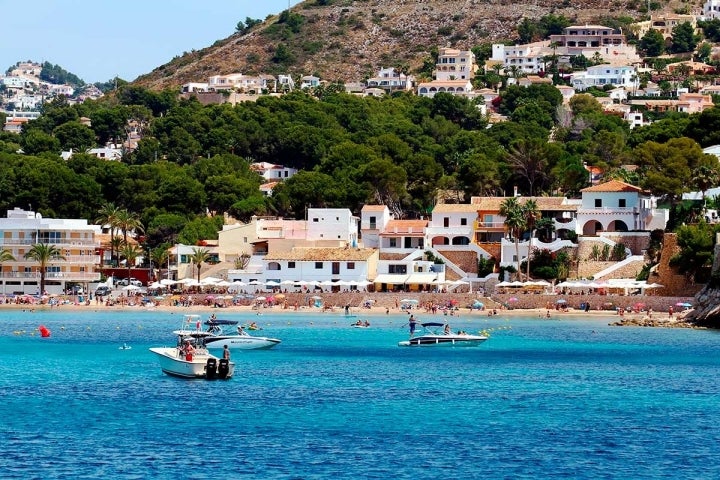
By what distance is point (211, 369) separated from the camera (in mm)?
50031

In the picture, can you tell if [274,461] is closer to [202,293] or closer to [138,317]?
[138,317]

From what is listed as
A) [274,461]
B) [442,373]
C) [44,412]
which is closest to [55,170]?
[442,373]

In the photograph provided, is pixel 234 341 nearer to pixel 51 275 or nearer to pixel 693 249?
pixel 693 249

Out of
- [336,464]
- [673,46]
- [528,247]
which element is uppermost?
[673,46]

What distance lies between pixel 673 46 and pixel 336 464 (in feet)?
547

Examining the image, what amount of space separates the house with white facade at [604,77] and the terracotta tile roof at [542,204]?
267ft

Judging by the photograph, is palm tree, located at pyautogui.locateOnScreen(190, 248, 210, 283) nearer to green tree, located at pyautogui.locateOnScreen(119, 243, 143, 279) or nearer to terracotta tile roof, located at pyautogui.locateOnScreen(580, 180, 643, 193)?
green tree, located at pyautogui.locateOnScreen(119, 243, 143, 279)

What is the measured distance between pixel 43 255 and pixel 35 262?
9.91ft

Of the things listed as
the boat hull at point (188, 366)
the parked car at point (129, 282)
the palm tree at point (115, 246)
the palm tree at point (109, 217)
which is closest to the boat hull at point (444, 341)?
the boat hull at point (188, 366)

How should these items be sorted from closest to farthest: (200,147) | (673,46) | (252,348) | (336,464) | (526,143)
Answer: (336,464) → (252,348) → (526,143) → (200,147) → (673,46)

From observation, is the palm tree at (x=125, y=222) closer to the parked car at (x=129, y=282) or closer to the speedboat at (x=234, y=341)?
the parked car at (x=129, y=282)

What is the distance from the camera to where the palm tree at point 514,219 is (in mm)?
90125

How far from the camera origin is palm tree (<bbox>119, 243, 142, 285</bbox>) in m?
98.4

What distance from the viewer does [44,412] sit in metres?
42.2
